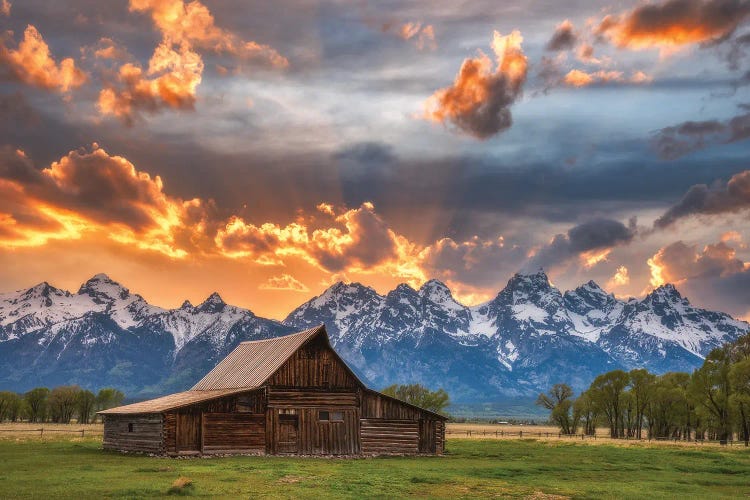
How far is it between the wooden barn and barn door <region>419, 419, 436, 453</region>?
0.28 ft

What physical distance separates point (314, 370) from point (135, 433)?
14554 mm

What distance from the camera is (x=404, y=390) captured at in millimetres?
154250

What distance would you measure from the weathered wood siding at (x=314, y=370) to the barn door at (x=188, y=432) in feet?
21.6

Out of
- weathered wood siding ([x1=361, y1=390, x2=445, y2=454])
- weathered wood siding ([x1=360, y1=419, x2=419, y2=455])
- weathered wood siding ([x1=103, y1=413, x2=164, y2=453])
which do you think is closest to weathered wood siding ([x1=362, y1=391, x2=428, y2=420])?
weathered wood siding ([x1=361, y1=390, x2=445, y2=454])

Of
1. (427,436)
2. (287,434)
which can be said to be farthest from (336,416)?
(427,436)

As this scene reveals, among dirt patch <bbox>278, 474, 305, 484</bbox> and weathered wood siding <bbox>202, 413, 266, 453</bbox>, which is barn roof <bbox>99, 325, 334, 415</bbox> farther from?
dirt patch <bbox>278, 474, 305, 484</bbox>

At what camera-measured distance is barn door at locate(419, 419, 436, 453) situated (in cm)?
6840

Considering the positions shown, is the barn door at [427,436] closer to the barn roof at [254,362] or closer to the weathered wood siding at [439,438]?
the weathered wood siding at [439,438]

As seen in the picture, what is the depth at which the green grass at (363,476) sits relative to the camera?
121ft

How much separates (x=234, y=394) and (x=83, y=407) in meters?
115

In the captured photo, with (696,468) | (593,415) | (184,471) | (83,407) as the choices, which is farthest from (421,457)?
(83,407)

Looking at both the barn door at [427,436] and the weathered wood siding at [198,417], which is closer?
the weathered wood siding at [198,417]

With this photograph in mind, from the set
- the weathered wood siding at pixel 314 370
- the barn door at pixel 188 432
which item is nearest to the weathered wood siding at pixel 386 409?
the weathered wood siding at pixel 314 370

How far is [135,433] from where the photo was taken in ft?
206
